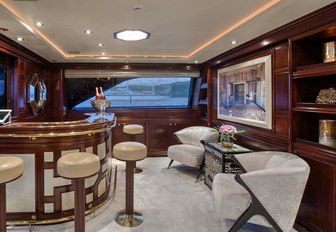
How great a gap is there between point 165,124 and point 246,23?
3726 mm

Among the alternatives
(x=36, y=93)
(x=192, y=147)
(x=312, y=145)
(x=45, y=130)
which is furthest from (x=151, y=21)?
(x=36, y=93)

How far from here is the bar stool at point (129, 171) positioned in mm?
2750

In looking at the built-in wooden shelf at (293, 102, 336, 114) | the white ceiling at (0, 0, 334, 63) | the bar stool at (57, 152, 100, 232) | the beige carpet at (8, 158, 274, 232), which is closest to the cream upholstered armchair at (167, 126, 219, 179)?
the beige carpet at (8, 158, 274, 232)

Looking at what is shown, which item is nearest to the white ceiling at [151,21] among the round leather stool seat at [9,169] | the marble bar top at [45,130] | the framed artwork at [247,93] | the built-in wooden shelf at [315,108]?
the framed artwork at [247,93]

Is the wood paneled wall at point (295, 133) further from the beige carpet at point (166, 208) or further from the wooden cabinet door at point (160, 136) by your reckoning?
the wooden cabinet door at point (160, 136)

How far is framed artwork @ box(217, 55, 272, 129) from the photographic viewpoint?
11.2 feet

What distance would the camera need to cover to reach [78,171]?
2.14 m

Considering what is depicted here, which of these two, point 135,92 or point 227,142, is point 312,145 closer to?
point 227,142

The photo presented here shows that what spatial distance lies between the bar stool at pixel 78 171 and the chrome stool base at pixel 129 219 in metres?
0.56

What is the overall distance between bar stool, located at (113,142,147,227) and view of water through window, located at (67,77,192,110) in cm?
377

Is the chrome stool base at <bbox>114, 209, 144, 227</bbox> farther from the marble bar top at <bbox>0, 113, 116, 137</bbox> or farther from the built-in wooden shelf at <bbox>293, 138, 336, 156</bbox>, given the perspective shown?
the built-in wooden shelf at <bbox>293, 138, 336, 156</bbox>

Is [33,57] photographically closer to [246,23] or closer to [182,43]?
[182,43]

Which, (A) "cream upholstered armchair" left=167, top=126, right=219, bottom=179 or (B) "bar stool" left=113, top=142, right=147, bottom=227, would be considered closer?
(B) "bar stool" left=113, top=142, right=147, bottom=227

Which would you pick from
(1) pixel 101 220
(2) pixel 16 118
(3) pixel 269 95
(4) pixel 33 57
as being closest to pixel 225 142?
(3) pixel 269 95
